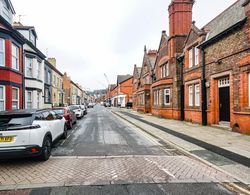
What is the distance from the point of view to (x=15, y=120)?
7238 mm

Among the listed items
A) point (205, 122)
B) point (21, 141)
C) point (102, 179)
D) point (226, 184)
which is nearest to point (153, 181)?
point (102, 179)

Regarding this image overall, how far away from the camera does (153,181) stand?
18.4ft

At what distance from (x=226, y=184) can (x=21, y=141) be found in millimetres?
5528

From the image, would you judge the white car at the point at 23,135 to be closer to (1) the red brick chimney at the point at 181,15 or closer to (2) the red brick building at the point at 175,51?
(2) the red brick building at the point at 175,51

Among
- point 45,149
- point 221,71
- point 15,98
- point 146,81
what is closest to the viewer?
point 45,149

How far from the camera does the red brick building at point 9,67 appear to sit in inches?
639

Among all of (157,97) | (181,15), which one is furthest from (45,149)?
(157,97)

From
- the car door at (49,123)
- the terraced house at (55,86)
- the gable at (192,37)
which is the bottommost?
the car door at (49,123)

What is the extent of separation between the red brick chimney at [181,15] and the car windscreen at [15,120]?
738 inches

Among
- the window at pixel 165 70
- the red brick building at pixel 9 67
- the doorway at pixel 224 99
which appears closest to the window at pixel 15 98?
the red brick building at pixel 9 67

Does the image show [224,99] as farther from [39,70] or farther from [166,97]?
[39,70]

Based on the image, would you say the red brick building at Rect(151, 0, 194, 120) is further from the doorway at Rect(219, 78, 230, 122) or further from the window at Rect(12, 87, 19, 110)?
the window at Rect(12, 87, 19, 110)

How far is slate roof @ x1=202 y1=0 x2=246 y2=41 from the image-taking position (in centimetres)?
1399

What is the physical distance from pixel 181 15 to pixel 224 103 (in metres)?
11.1
